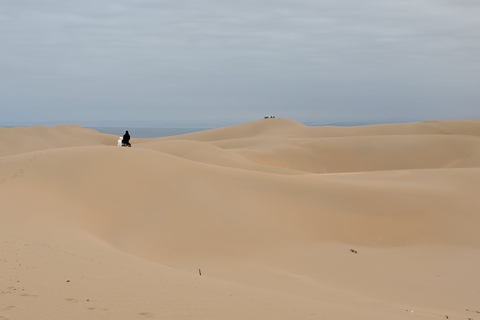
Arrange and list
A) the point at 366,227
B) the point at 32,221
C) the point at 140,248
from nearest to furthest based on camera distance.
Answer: the point at 32,221, the point at 140,248, the point at 366,227

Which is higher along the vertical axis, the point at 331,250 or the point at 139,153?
the point at 139,153

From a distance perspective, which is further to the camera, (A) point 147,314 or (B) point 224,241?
(B) point 224,241

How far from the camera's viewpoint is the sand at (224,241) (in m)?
5.80

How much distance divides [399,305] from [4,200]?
29.8ft

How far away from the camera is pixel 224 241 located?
12078 mm

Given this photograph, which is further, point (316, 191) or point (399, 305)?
point (316, 191)

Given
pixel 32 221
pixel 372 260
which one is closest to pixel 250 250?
pixel 372 260

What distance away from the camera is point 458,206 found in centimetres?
1595

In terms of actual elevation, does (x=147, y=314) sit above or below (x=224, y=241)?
above

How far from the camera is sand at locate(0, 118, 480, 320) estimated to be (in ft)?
19.0

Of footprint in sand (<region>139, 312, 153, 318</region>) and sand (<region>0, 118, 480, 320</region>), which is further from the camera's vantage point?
sand (<region>0, 118, 480, 320</region>)

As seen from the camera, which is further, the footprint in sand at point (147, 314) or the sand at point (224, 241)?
the sand at point (224, 241)

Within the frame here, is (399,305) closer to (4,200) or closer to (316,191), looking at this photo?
(316,191)

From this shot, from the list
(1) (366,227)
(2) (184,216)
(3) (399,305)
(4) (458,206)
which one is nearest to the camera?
(3) (399,305)
